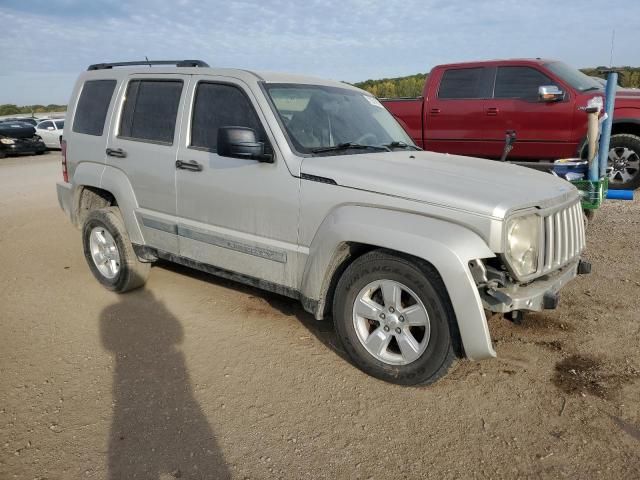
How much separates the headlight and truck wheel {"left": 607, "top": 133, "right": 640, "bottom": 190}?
5.34 meters

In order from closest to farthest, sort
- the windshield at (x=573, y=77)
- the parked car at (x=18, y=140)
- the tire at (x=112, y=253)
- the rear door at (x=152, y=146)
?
the rear door at (x=152, y=146) < the tire at (x=112, y=253) < the windshield at (x=573, y=77) < the parked car at (x=18, y=140)

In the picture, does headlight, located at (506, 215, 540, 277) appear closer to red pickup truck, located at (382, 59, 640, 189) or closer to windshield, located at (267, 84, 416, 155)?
windshield, located at (267, 84, 416, 155)

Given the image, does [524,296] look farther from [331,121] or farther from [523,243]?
[331,121]

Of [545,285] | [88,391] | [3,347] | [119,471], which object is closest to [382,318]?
[545,285]

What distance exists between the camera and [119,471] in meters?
2.58

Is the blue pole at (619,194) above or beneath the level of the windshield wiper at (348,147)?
beneath

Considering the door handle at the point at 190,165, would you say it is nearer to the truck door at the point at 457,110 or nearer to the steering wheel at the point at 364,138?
the steering wheel at the point at 364,138

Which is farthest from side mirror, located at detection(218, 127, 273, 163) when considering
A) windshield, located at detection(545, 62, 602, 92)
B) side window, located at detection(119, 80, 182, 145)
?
windshield, located at detection(545, 62, 602, 92)

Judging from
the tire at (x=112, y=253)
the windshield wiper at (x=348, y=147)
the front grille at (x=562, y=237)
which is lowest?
the tire at (x=112, y=253)

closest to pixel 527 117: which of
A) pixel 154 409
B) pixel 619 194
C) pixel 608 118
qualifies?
pixel 608 118

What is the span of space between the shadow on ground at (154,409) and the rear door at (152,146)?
30.0 inches

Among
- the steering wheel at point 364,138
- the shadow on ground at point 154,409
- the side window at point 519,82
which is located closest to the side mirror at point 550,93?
the side window at point 519,82

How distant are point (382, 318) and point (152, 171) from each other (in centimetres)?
237

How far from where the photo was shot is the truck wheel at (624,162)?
7.52 metres
